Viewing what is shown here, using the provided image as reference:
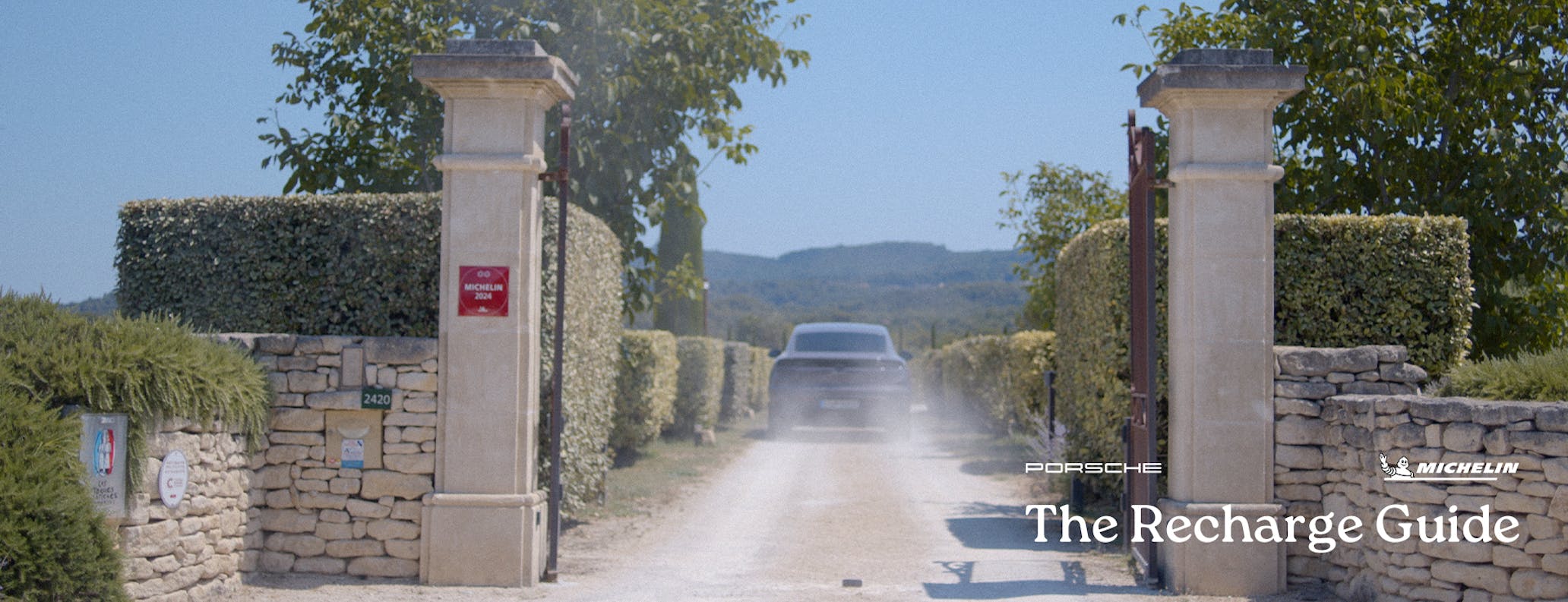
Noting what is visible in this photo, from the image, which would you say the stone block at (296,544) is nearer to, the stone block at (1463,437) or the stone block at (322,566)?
the stone block at (322,566)

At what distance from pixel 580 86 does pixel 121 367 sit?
19.3 ft

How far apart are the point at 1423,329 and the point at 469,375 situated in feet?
19.0

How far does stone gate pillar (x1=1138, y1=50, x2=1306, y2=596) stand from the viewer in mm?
6598

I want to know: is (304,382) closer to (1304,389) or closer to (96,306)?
(96,306)

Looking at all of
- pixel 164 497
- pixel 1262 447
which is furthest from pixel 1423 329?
pixel 164 497

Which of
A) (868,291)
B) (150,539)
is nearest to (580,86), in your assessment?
(150,539)

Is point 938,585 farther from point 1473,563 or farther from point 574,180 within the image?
point 574,180

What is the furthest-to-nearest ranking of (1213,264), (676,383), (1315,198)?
1. (676,383)
2. (1315,198)
3. (1213,264)

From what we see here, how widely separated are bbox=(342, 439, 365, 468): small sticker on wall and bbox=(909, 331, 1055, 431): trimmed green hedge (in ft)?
27.9

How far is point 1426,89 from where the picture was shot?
9.05m

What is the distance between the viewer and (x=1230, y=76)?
255 inches

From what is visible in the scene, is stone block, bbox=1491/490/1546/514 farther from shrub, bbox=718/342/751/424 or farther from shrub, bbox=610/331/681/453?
shrub, bbox=718/342/751/424

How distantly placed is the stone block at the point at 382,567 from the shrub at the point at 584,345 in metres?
1.31

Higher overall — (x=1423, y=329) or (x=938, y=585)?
(x=1423, y=329)
